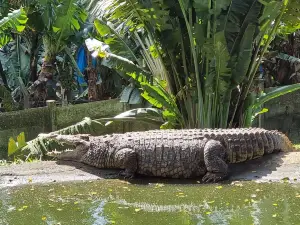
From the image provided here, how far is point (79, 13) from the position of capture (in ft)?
37.2

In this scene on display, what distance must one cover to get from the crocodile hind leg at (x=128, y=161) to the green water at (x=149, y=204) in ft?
0.83

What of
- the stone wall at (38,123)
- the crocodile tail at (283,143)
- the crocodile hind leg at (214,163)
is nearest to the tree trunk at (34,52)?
the stone wall at (38,123)

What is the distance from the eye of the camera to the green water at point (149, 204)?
3.92 meters

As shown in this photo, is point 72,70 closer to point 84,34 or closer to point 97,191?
point 84,34

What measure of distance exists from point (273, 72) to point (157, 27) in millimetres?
8612

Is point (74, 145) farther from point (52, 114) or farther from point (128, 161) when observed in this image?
point (52, 114)

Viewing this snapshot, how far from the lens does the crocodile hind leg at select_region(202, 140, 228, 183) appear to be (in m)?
5.44

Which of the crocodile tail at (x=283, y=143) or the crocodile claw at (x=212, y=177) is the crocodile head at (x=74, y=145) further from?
the crocodile tail at (x=283, y=143)

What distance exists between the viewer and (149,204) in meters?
4.47

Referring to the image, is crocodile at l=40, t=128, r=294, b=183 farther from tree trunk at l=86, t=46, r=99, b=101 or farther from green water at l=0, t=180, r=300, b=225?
tree trunk at l=86, t=46, r=99, b=101

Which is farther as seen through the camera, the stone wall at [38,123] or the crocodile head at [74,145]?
the stone wall at [38,123]

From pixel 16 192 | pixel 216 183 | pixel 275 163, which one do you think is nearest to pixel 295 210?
pixel 216 183

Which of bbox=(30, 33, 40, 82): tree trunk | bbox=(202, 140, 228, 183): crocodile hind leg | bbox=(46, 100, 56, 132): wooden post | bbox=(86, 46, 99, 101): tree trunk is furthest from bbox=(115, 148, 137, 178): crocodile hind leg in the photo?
bbox=(30, 33, 40, 82): tree trunk

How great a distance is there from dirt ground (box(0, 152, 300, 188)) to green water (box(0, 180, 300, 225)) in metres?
0.32
